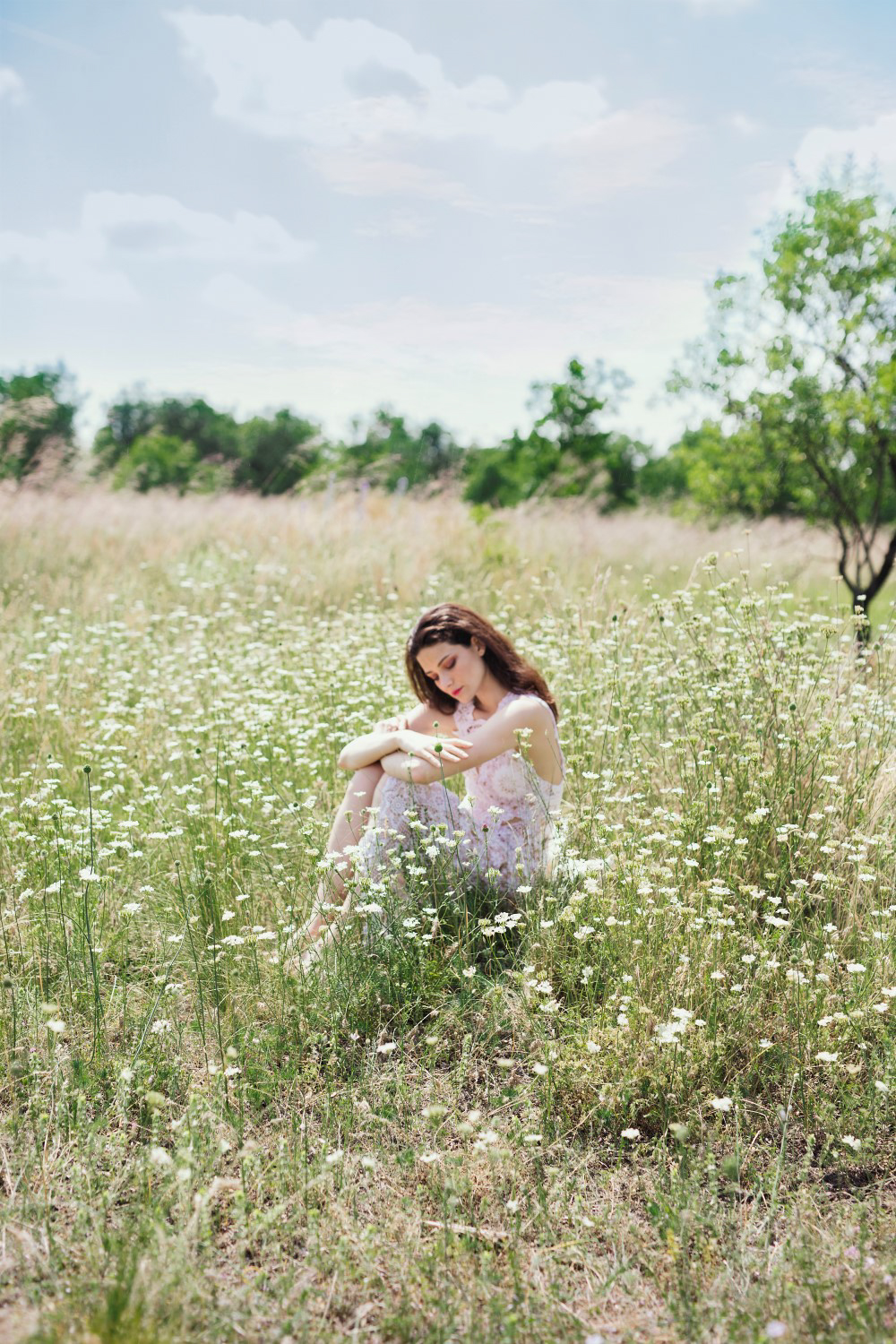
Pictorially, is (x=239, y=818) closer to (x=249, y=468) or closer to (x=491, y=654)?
(x=491, y=654)

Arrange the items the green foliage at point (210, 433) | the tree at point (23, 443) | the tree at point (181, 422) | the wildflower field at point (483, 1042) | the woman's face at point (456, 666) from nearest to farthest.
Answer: the wildflower field at point (483, 1042) → the woman's face at point (456, 666) → the tree at point (23, 443) → the green foliage at point (210, 433) → the tree at point (181, 422)

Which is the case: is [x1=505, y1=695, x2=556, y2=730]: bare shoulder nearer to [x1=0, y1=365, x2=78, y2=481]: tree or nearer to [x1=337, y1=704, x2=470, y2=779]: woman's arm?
[x1=337, y1=704, x2=470, y2=779]: woman's arm

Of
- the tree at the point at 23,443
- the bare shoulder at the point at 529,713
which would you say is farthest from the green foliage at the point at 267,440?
the bare shoulder at the point at 529,713

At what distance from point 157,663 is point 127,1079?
3968 millimetres

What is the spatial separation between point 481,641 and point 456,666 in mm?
142

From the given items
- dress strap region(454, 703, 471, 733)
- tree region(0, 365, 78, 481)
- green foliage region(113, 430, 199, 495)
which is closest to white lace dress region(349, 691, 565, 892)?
dress strap region(454, 703, 471, 733)

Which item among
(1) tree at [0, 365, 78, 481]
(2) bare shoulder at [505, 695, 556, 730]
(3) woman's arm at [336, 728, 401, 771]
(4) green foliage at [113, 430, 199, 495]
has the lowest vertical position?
(3) woman's arm at [336, 728, 401, 771]

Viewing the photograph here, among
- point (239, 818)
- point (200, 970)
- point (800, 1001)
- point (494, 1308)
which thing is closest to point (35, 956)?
point (200, 970)

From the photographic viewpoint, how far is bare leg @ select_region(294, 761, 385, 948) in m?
3.58

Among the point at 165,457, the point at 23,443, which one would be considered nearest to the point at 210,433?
the point at 165,457

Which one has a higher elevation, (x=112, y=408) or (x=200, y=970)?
(x=112, y=408)

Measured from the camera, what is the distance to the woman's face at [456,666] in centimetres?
407

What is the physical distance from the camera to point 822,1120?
9.00 feet

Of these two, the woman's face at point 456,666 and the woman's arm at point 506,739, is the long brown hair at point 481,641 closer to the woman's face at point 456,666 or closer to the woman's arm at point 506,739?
the woman's face at point 456,666
